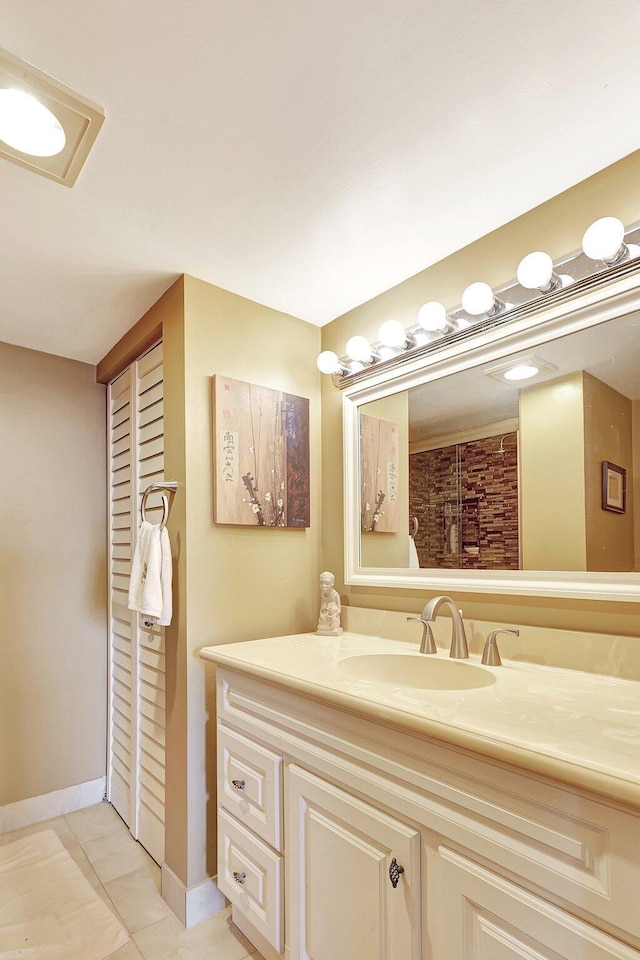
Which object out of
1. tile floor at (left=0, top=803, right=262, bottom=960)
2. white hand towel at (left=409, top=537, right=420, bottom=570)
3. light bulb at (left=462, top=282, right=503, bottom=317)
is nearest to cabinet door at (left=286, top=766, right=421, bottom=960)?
tile floor at (left=0, top=803, right=262, bottom=960)

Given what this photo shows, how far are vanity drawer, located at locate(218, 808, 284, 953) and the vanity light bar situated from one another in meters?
1.57

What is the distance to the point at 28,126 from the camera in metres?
1.11

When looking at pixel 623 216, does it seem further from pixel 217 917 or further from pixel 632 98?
pixel 217 917

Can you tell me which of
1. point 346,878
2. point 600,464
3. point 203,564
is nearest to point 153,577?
point 203,564

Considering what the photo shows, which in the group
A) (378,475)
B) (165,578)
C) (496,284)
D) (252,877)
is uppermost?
(496,284)

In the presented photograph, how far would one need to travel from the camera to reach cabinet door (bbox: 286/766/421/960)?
0.98 m

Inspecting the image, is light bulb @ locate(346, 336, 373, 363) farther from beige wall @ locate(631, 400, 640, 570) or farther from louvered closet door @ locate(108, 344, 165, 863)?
beige wall @ locate(631, 400, 640, 570)

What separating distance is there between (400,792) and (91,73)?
1582 millimetres

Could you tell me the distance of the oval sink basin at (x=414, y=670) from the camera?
1391mm

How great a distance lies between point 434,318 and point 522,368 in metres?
0.32

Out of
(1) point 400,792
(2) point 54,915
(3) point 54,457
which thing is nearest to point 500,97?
(1) point 400,792

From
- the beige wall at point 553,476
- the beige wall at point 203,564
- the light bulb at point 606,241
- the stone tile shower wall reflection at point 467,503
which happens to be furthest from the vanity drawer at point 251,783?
the light bulb at point 606,241

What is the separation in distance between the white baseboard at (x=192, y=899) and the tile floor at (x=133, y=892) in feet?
0.07

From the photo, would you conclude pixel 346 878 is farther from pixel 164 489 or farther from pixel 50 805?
pixel 50 805
